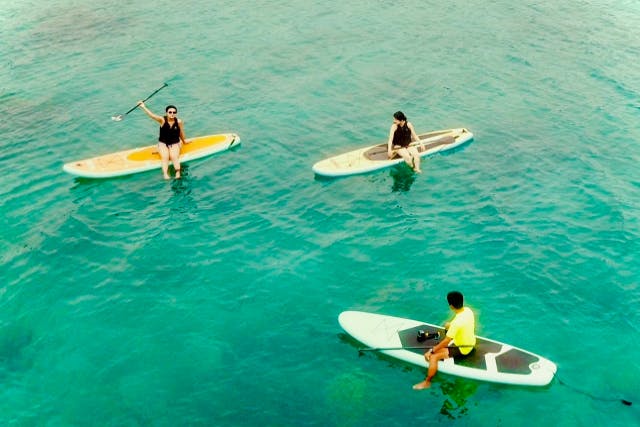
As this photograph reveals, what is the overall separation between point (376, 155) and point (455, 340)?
10068 mm

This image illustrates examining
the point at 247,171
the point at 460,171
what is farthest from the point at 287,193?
the point at 460,171

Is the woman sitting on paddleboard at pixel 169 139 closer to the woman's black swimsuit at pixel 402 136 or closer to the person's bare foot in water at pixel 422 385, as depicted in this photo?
the woman's black swimsuit at pixel 402 136

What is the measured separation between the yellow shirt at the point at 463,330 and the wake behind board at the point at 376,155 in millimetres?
9135

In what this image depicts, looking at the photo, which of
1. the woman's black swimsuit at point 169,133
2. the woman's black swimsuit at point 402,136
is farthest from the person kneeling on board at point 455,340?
the woman's black swimsuit at point 169,133

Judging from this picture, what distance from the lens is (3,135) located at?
24.4 m

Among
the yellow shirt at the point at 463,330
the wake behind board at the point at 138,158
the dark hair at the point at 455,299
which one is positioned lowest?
the yellow shirt at the point at 463,330

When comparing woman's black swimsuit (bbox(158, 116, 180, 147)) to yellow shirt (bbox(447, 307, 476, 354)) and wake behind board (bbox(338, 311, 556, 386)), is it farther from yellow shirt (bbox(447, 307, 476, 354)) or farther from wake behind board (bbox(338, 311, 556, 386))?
yellow shirt (bbox(447, 307, 476, 354))

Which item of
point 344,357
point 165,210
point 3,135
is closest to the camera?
point 344,357

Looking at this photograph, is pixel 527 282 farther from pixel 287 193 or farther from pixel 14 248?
A: pixel 14 248

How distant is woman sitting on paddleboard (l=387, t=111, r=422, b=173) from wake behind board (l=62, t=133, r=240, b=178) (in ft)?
20.5

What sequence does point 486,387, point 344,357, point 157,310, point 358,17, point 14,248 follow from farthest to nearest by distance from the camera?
point 358,17
point 14,248
point 157,310
point 344,357
point 486,387

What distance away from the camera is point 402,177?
20953 mm

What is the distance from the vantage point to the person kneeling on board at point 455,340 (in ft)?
41.2

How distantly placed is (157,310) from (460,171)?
11968mm
